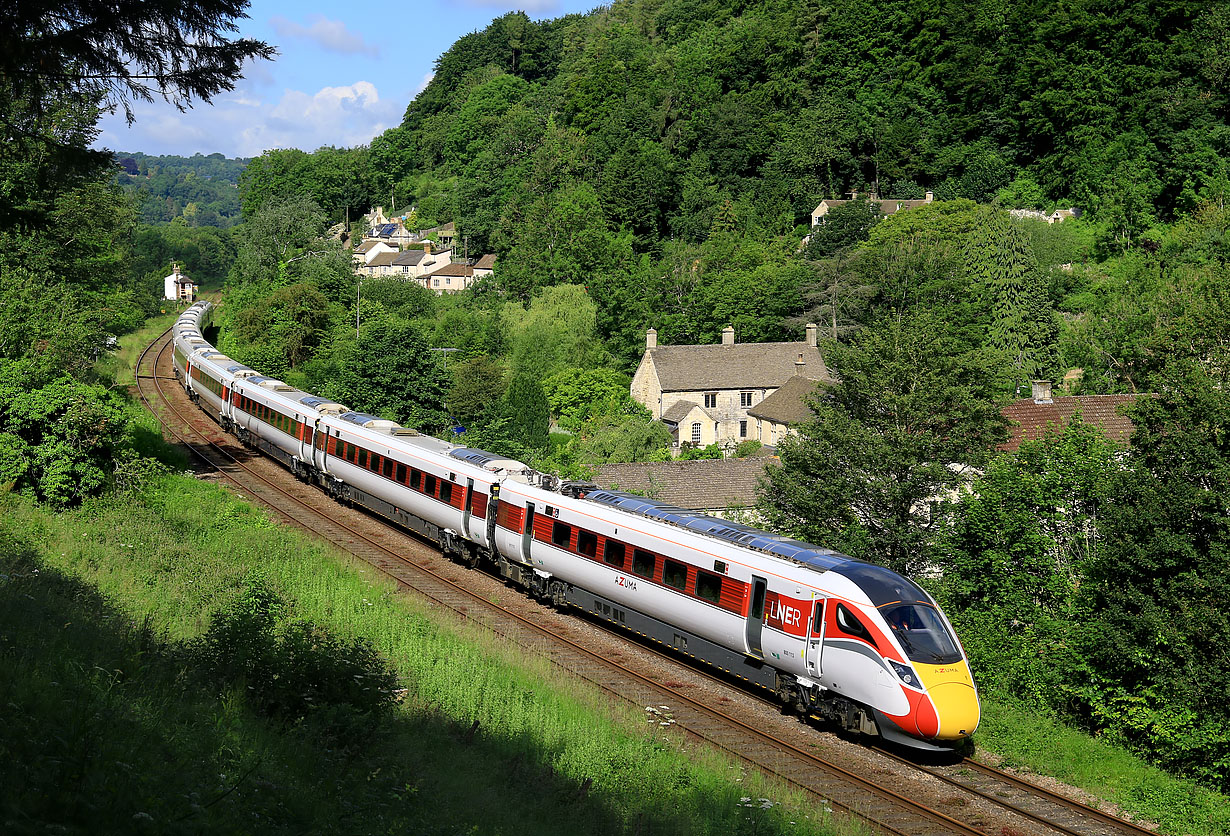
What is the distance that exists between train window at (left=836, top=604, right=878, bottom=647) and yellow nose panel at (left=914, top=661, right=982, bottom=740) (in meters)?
0.85

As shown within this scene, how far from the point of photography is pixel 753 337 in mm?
74625

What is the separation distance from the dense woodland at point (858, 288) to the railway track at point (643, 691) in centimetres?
483

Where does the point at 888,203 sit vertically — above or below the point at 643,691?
above

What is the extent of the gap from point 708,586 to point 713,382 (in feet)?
147

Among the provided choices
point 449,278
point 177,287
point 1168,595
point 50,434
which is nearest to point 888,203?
point 449,278

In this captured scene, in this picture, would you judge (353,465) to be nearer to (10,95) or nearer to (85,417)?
(85,417)

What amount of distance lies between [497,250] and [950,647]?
9298cm

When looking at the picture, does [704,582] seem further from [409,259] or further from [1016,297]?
[409,259]

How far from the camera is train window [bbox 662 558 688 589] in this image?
17969 mm

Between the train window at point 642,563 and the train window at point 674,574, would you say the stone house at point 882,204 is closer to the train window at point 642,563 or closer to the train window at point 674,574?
the train window at point 642,563

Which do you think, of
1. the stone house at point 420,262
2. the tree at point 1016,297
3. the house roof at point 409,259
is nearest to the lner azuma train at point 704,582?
the tree at point 1016,297

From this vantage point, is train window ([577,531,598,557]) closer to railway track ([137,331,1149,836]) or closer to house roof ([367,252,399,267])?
railway track ([137,331,1149,836])

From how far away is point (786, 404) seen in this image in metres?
57.2

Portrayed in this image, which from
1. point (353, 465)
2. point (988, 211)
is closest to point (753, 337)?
point (988, 211)
